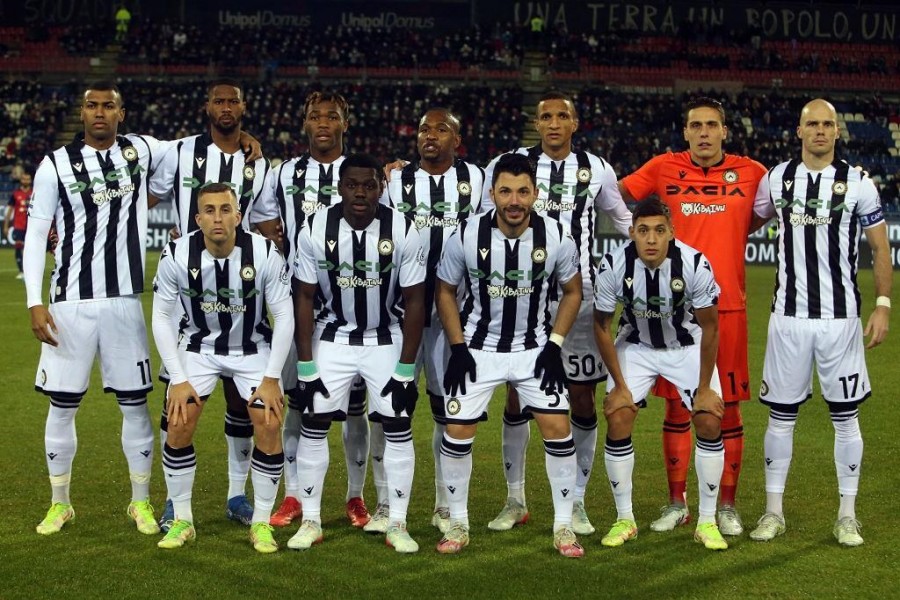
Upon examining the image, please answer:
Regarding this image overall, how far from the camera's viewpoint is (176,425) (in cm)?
573

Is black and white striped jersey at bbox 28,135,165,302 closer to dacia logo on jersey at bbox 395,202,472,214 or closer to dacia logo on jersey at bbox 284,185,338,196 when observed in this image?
dacia logo on jersey at bbox 284,185,338,196

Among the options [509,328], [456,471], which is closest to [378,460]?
[456,471]

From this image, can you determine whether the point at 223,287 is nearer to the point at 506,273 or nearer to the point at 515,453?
the point at 506,273

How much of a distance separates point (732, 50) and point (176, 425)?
34165mm

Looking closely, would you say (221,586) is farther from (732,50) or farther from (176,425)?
(732,50)

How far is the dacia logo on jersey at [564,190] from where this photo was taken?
625 centimetres

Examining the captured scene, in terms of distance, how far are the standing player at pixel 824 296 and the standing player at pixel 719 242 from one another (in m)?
0.18

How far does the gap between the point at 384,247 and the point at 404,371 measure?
0.62 m

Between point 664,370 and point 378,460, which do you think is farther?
point 378,460

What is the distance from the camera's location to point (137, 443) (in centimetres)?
611

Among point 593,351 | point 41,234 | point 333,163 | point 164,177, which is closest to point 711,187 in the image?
point 593,351

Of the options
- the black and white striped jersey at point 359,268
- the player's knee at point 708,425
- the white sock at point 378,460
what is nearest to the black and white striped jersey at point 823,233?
the player's knee at point 708,425

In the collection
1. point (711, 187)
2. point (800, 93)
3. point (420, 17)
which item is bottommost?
point (711, 187)

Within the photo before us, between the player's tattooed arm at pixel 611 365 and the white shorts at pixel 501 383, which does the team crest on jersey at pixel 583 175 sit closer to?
the player's tattooed arm at pixel 611 365
